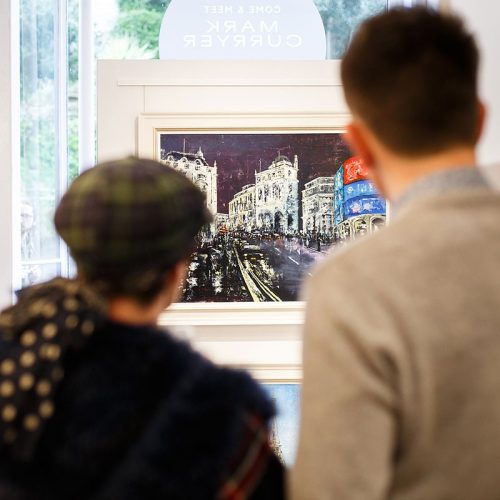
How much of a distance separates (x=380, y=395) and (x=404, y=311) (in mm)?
101

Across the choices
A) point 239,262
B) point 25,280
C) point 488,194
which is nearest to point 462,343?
point 488,194

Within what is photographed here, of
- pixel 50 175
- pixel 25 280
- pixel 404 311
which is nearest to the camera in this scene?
pixel 404 311

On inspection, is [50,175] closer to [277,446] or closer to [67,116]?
[67,116]

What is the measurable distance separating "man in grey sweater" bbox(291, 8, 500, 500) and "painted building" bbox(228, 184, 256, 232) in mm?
1516

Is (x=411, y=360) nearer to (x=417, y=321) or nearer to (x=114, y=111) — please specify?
(x=417, y=321)

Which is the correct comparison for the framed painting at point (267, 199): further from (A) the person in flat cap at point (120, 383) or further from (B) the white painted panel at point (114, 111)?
(A) the person in flat cap at point (120, 383)

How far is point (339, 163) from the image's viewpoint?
2.29 meters

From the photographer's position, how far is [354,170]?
228 cm

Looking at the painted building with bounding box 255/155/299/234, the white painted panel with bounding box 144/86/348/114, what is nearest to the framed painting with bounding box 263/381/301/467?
the painted building with bounding box 255/155/299/234

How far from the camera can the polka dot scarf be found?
69cm

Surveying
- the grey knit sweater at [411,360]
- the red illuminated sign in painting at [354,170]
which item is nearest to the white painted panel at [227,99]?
the red illuminated sign in painting at [354,170]

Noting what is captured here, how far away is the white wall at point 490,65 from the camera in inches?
76.5

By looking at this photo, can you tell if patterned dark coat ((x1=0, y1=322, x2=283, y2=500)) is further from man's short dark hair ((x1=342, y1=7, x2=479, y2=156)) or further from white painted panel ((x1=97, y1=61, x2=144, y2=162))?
white painted panel ((x1=97, y1=61, x2=144, y2=162))

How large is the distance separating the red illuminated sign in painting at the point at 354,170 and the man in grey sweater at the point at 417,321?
4.92 ft
